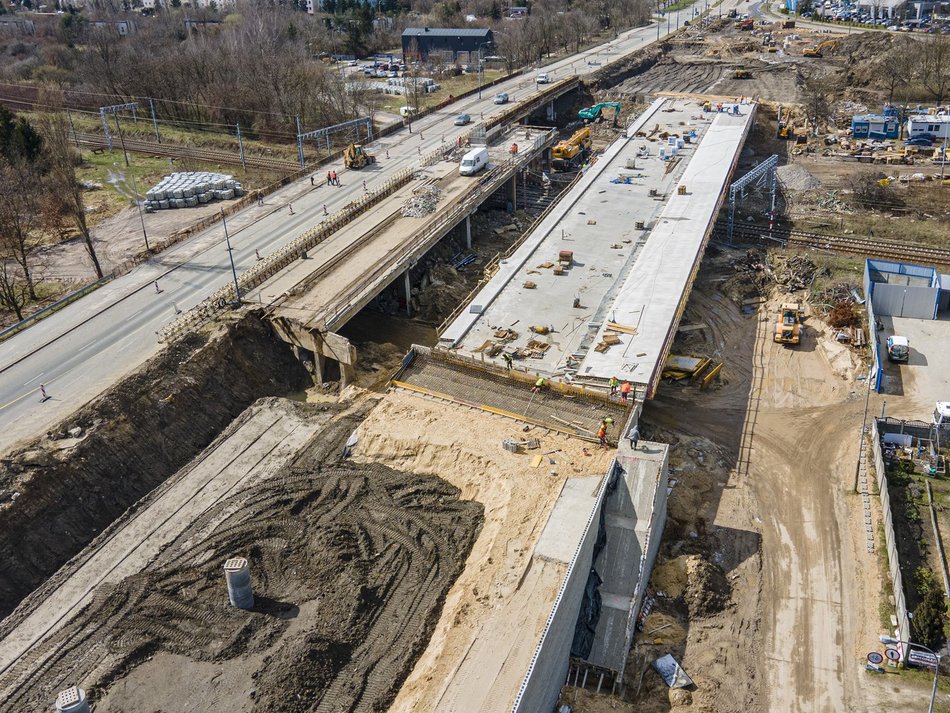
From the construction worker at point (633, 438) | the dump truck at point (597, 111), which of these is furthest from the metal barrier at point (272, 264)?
the dump truck at point (597, 111)

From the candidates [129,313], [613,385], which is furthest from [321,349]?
[613,385]

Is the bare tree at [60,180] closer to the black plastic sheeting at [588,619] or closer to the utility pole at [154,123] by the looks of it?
the utility pole at [154,123]

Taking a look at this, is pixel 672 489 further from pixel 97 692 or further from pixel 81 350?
pixel 81 350

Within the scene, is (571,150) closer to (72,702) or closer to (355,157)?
(355,157)

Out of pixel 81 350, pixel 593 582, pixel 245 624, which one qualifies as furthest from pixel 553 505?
pixel 81 350

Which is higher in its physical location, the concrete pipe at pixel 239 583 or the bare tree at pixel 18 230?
the bare tree at pixel 18 230
